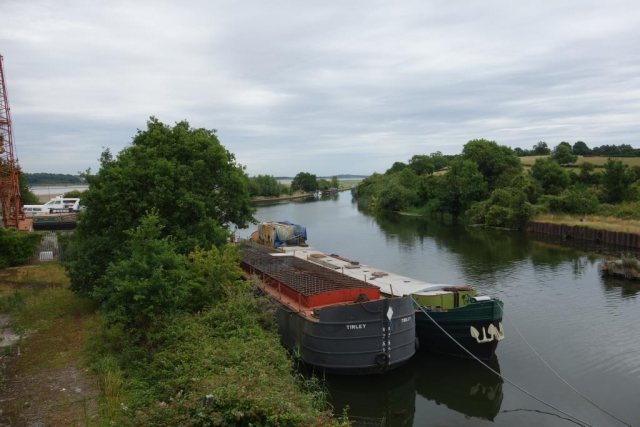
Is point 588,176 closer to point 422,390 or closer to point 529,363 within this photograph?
point 529,363

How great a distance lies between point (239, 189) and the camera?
76.1 feet

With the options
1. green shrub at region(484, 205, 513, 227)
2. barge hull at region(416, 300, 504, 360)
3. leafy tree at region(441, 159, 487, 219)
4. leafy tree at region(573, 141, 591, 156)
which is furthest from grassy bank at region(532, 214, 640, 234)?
leafy tree at region(573, 141, 591, 156)

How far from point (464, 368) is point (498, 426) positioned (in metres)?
3.87

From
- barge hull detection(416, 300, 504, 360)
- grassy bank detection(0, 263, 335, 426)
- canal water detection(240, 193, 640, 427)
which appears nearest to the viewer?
grassy bank detection(0, 263, 335, 426)

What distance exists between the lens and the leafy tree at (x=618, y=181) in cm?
6384

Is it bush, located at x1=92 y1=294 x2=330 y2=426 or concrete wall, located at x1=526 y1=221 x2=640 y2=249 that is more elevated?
bush, located at x1=92 y1=294 x2=330 y2=426

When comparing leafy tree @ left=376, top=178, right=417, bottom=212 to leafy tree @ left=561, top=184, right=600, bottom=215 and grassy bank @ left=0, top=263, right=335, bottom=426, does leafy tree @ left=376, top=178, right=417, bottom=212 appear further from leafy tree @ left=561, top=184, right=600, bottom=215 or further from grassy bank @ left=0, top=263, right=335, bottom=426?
grassy bank @ left=0, top=263, right=335, bottom=426

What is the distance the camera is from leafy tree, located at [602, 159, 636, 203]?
63.8 meters

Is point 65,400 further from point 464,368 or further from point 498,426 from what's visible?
point 464,368

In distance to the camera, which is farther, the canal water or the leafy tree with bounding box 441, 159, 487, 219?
the leafy tree with bounding box 441, 159, 487, 219

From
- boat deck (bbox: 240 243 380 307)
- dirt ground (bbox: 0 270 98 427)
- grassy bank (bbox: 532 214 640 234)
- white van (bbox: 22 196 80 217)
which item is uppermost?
white van (bbox: 22 196 80 217)

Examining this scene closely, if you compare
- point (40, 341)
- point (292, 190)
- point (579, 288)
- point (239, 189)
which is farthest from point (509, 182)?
point (292, 190)

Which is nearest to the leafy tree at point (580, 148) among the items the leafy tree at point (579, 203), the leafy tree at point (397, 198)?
the leafy tree at point (397, 198)

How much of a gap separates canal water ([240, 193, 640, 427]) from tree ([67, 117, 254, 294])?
29.9ft
